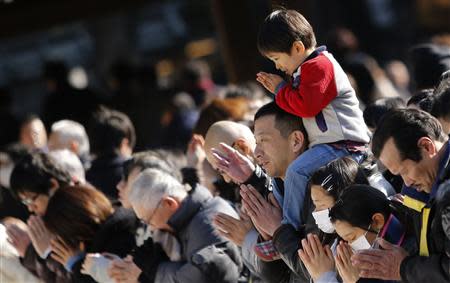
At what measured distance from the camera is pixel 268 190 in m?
5.56

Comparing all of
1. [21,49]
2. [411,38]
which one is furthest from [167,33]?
[411,38]

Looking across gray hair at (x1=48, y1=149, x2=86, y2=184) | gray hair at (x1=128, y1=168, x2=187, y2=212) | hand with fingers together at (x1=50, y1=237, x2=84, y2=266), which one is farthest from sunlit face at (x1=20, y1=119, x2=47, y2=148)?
gray hair at (x1=128, y1=168, x2=187, y2=212)

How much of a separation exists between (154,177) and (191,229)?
1.27 feet

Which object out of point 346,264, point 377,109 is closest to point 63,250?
point 377,109

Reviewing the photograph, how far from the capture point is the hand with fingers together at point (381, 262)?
4.57m

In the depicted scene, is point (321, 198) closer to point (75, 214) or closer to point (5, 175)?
point (75, 214)

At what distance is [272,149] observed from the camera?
17.5 ft

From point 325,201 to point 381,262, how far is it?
0.46 meters

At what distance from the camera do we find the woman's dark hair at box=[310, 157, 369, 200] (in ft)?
16.1

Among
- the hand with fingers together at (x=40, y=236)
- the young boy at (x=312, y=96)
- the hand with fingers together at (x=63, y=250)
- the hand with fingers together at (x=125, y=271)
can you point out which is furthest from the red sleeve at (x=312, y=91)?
the hand with fingers together at (x=40, y=236)

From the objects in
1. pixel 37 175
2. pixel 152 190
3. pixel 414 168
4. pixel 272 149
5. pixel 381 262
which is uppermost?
pixel 414 168

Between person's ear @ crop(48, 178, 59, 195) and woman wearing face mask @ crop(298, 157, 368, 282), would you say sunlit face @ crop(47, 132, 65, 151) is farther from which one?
woman wearing face mask @ crop(298, 157, 368, 282)

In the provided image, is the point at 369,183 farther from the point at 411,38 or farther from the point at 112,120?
the point at 411,38

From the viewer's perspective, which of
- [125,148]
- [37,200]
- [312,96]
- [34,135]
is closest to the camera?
[312,96]
